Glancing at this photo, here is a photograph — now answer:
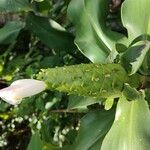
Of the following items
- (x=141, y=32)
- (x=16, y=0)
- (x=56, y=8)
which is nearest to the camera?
(x=141, y=32)

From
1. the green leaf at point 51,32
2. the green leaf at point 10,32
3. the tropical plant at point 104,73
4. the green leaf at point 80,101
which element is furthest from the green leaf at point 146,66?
the green leaf at point 10,32

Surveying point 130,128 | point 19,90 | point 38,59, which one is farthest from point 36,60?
point 19,90

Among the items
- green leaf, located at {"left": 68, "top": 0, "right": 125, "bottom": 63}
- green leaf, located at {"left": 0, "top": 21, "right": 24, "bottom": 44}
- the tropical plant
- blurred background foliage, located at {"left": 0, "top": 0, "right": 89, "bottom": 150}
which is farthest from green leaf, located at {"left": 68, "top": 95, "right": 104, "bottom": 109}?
green leaf, located at {"left": 0, "top": 21, "right": 24, "bottom": 44}

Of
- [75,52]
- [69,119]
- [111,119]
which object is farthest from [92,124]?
[69,119]

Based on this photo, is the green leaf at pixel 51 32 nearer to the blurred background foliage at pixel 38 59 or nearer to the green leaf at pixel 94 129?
the blurred background foliage at pixel 38 59

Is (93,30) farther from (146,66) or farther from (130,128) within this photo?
(130,128)

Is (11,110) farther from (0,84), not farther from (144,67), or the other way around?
(144,67)
